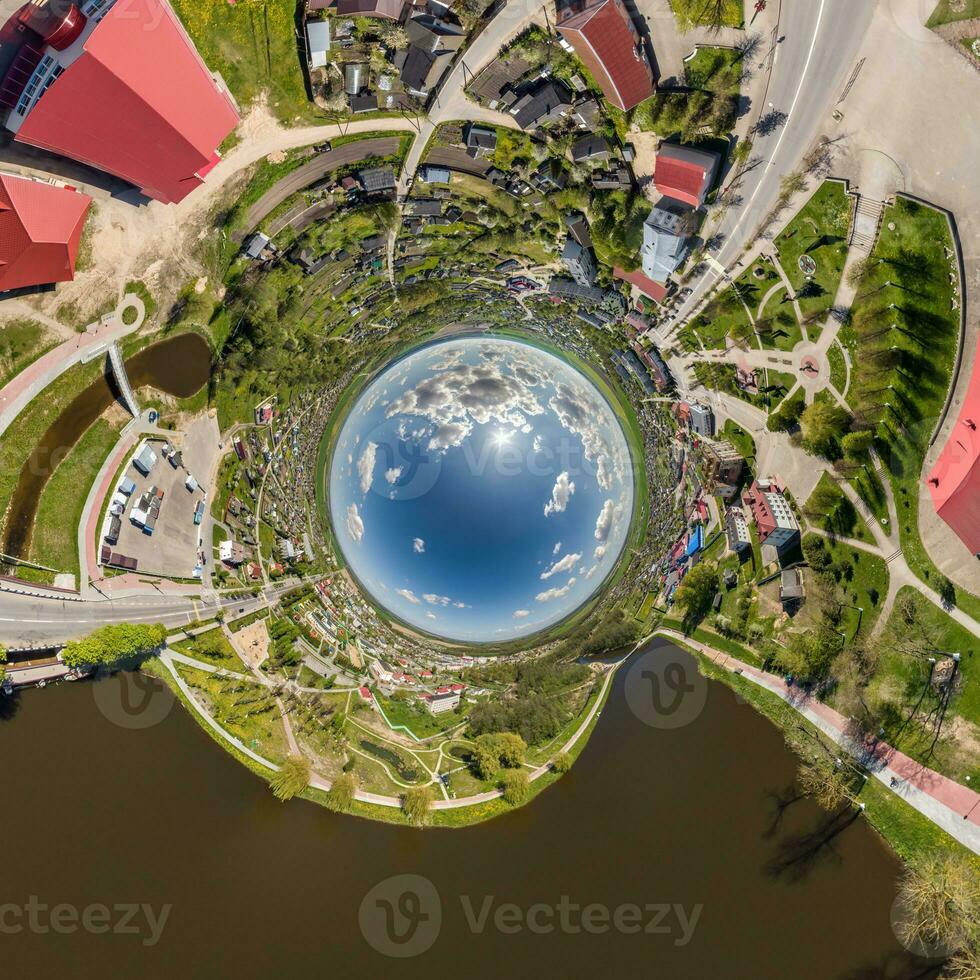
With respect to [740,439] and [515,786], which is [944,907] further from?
[740,439]

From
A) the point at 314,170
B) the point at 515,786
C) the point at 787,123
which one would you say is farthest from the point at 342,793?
A: the point at 787,123

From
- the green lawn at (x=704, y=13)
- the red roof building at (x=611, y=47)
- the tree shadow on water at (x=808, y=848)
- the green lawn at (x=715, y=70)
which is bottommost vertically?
the tree shadow on water at (x=808, y=848)

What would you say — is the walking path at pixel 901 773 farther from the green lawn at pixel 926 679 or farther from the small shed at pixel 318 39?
the small shed at pixel 318 39

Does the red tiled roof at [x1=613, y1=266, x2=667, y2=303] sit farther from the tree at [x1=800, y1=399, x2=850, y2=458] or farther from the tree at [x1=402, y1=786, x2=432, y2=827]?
the tree at [x1=402, y1=786, x2=432, y2=827]

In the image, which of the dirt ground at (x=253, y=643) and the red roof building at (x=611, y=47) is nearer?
the red roof building at (x=611, y=47)

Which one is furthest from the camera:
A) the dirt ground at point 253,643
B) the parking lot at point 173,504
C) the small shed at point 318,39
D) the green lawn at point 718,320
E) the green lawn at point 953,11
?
the dirt ground at point 253,643

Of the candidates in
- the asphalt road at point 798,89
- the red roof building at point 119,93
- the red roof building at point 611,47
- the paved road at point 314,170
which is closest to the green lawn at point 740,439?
the asphalt road at point 798,89

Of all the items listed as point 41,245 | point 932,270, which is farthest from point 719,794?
point 41,245
